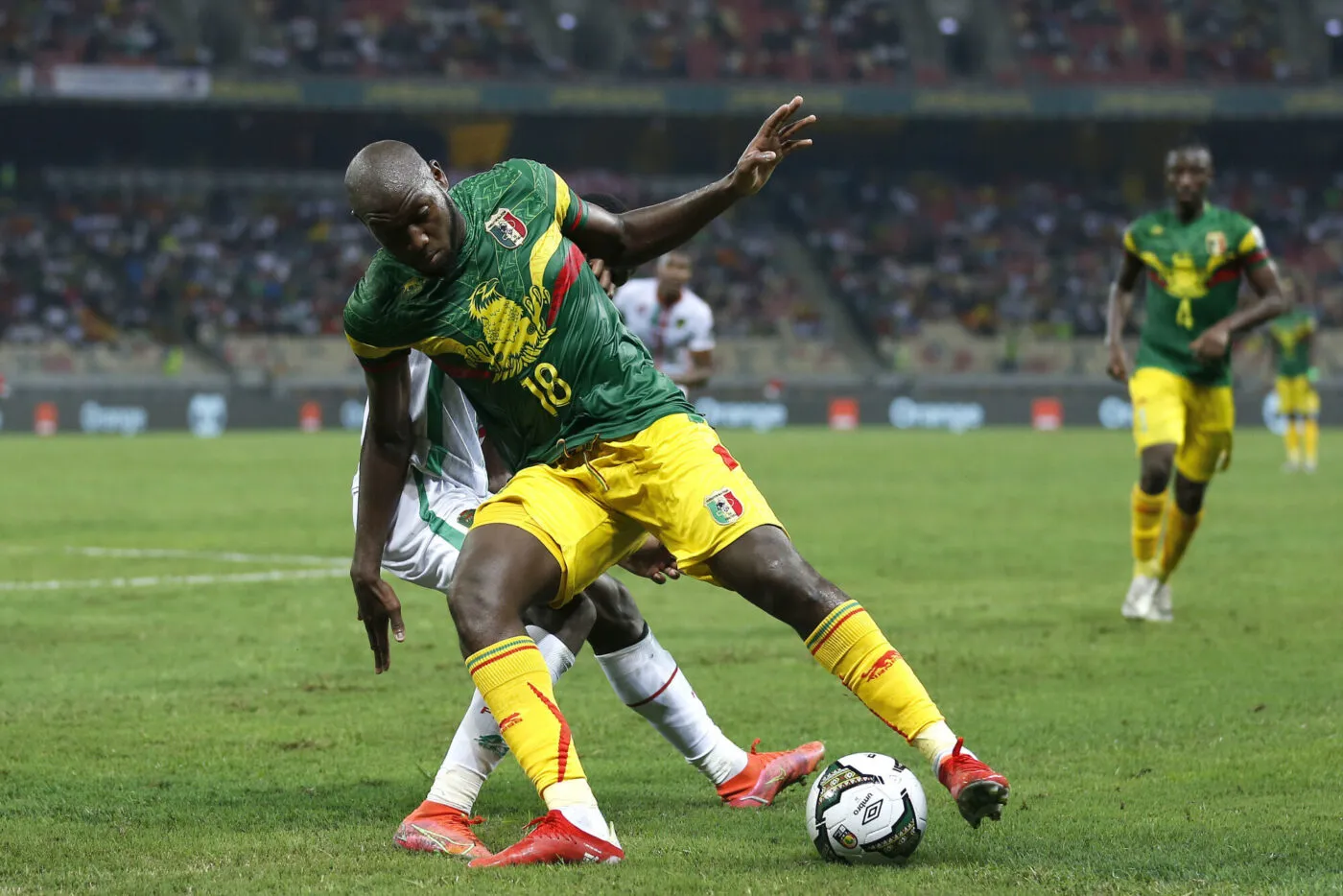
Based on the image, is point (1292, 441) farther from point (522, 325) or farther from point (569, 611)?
point (522, 325)

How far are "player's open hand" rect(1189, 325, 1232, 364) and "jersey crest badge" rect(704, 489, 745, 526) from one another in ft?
16.7

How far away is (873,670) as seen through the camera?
4.41 m

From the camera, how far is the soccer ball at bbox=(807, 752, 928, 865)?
427 cm

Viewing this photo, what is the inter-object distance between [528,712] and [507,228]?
1.27m

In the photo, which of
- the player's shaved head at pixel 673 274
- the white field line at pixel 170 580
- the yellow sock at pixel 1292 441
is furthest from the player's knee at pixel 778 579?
the yellow sock at pixel 1292 441

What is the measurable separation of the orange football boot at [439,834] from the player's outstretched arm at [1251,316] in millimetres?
5529

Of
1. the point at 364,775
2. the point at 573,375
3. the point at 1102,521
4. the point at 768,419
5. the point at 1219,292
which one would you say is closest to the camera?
the point at 573,375

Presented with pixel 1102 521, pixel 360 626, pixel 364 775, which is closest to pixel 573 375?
pixel 364 775

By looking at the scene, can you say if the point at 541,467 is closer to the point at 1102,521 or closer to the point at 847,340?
the point at 1102,521

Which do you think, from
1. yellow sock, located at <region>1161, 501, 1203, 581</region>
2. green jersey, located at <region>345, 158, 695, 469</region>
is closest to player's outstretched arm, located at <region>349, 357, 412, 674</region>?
green jersey, located at <region>345, 158, 695, 469</region>

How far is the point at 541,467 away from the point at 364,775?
140 cm

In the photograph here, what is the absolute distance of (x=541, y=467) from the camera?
15.6 ft

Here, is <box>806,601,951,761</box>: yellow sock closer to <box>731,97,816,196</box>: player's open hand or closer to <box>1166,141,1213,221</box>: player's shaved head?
<box>731,97,816,196</box>: player's open hand

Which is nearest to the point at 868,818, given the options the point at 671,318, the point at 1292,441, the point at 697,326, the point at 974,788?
the point at 974,788
